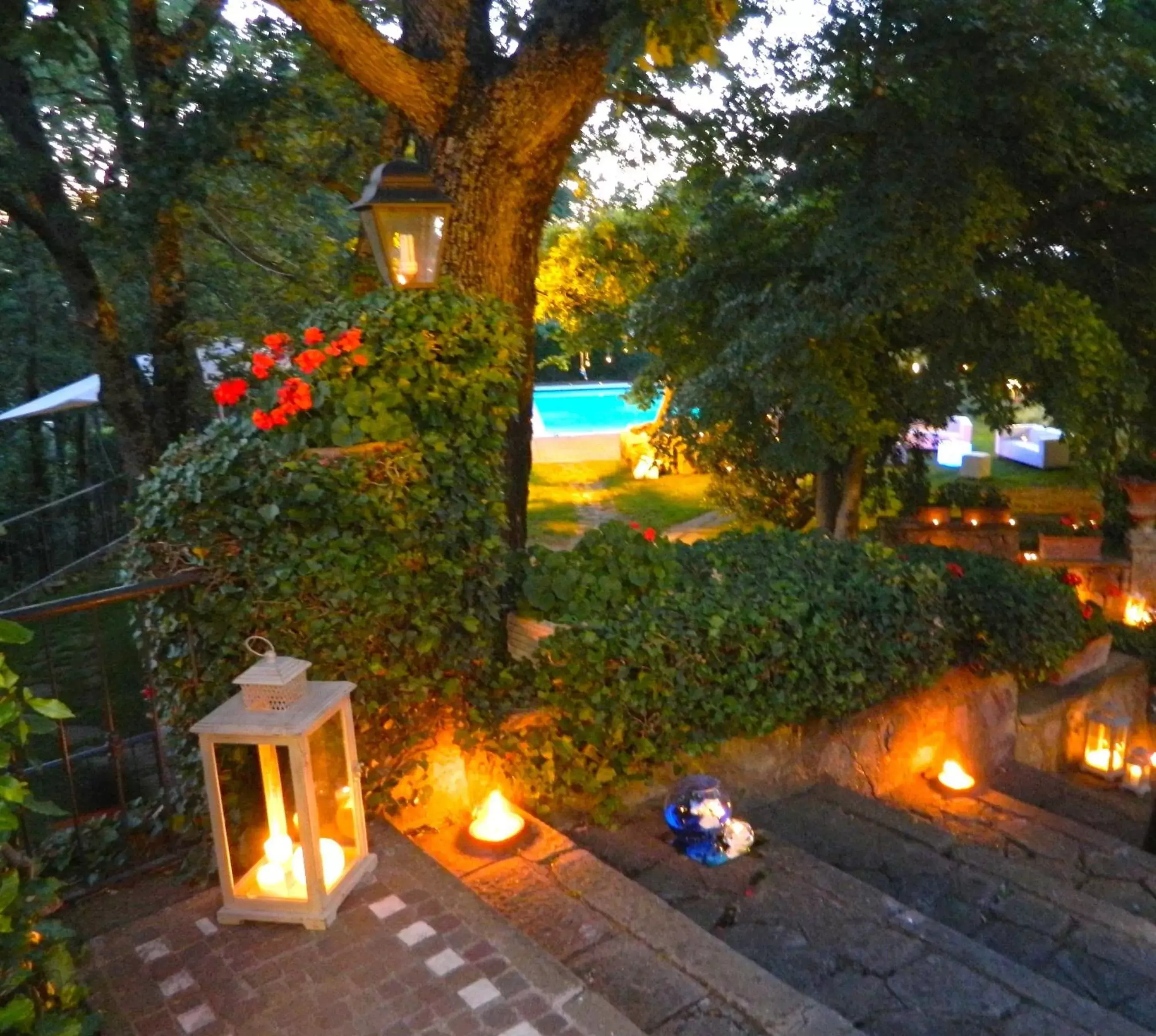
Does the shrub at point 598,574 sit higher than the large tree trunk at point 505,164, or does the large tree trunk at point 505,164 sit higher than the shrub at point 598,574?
the large tree trunk at point 505,164

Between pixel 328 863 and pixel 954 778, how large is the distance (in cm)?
368

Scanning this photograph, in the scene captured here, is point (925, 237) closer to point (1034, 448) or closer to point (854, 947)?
point (854, 947)

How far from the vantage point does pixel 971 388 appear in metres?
6.75

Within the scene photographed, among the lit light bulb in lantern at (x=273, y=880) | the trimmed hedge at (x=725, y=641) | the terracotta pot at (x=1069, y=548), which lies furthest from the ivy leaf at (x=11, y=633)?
the terracotta pot at (x=1069, y=548)

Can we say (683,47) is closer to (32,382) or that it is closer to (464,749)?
(464,749)

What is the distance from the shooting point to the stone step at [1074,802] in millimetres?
5539

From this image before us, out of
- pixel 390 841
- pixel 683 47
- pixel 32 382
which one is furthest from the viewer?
pixel 32 382

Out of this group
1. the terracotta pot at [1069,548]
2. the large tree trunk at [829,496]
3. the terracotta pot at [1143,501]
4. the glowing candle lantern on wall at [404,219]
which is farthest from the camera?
the terracotta pot at [1069,548]

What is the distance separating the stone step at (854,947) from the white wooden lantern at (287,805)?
1232mm

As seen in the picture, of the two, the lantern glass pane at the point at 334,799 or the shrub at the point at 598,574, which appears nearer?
the lantern glass pane at the point at 334,799

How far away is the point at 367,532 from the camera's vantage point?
10.6ft

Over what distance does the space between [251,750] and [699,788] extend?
5.76 feet

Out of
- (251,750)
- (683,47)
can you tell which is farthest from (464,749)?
(683,47)

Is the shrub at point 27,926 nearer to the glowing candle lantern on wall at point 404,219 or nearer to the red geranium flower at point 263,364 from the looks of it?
the red geranium flower at point 263,364
